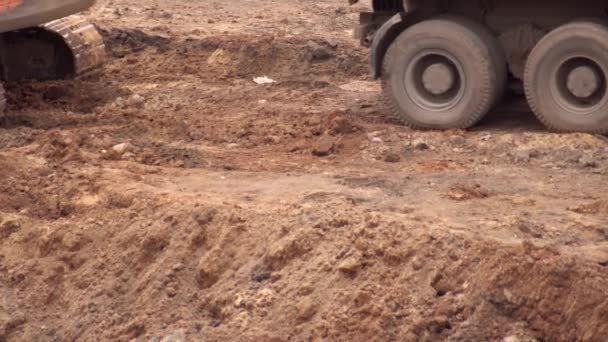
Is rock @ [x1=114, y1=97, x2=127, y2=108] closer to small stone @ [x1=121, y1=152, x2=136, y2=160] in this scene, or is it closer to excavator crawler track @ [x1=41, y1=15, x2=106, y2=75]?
excavator crawler track @ [x1=41, y1=15, x2=106, y2=75]

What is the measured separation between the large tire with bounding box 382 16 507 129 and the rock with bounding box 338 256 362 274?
3451 millimetres

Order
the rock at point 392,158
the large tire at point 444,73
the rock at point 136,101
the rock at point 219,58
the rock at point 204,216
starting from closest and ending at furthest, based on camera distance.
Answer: the rock at point 204,216
the rock at point 392,158
the large tire at point 444,73
the rock at point 136,101
the rock at point 219,58

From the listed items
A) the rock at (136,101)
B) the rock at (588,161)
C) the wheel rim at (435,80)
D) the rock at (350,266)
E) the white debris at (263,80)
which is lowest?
the white debris at (263,80)

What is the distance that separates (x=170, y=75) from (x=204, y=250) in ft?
19.0

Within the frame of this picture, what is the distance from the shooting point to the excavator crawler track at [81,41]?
12719 mm

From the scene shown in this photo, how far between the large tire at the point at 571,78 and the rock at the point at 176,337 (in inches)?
159

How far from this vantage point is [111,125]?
1094 centimetres

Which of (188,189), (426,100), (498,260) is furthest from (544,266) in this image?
(426,100)

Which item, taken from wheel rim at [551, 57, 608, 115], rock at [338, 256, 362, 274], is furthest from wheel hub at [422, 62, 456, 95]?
rock at [338, 256, 362, 274]

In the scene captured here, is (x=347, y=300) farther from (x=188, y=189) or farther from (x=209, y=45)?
(x=209, y=45)

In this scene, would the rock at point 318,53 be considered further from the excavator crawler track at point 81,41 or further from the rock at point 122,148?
the rock at point 122,148

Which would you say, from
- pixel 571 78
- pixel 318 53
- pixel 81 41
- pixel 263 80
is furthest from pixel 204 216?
pixel 318 53

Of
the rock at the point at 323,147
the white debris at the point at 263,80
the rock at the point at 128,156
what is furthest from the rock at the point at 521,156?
the white debris at the point at 263,80

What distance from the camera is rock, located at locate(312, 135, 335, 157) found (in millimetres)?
9789
